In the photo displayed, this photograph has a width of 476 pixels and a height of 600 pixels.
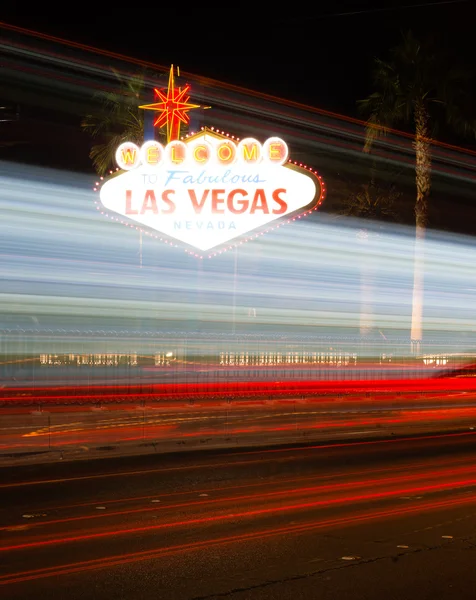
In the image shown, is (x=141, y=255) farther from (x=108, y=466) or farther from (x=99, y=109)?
(x=108, y=466)

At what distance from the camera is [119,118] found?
109ft

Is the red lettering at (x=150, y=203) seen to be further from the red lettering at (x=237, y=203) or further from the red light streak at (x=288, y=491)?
the red light streak at (x=288, y=491)

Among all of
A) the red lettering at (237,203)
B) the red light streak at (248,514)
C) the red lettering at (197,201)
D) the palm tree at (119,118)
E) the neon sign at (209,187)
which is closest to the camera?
the red light streak at (248,514)

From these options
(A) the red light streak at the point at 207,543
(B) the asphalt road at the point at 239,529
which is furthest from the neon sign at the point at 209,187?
(A) the red light streak at the point at 207,543

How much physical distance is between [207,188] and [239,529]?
15.2m

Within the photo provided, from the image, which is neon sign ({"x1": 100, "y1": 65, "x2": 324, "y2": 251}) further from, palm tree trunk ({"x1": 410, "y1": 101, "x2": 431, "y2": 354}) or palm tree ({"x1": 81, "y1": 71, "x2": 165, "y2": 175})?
palm tree ({"x1": 81, "y1": 71, "x2": 165, "y2": 175})

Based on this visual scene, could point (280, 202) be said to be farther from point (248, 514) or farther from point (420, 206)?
point (248, 514)

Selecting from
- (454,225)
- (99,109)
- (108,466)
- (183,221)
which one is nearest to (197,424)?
(108,466)

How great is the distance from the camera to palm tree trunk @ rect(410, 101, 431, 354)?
29391 mm

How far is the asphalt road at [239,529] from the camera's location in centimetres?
636

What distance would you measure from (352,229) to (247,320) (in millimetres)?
12485

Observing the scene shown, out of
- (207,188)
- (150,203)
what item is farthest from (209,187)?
(150,203)

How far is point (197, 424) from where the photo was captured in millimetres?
15633

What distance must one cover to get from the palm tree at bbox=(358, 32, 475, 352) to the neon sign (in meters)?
8.93
